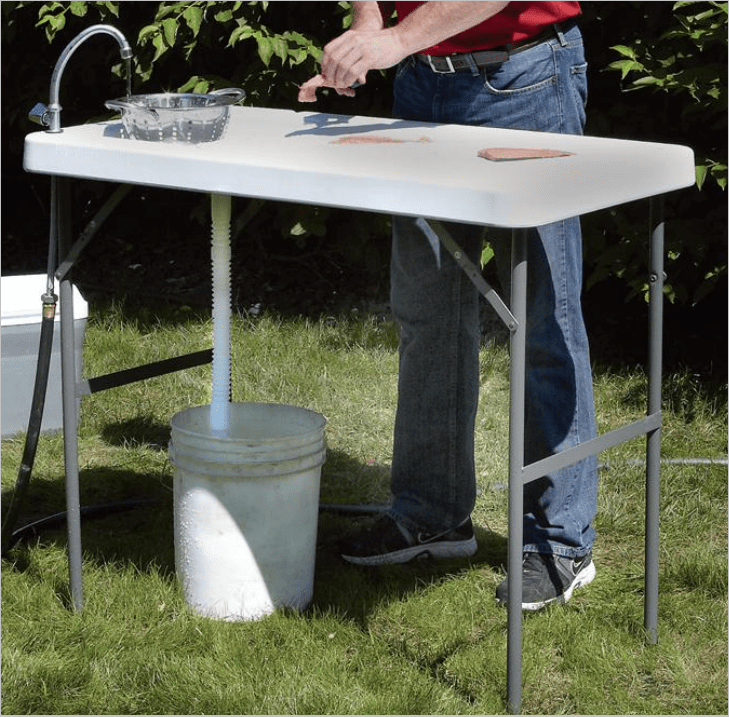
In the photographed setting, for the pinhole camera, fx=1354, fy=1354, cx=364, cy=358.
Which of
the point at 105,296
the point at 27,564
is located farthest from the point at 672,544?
the point at 105,296

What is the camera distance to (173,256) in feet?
21.0

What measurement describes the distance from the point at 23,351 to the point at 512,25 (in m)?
2.01

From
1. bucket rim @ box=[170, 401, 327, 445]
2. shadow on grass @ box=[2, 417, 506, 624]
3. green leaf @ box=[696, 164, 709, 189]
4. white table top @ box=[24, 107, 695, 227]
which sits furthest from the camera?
green leaf @ box=[696, 164, 709, 189]

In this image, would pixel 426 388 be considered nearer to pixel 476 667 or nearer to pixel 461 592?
pixel 461 592

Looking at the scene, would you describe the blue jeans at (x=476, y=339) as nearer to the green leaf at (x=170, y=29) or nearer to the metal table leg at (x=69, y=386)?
the metal table leg at (x=69, y=386)

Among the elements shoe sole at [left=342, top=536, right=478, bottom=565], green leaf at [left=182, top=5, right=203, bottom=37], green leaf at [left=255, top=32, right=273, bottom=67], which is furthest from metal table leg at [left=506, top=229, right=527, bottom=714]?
green leaf at [left=182, top=5, right=203, bottom=37]

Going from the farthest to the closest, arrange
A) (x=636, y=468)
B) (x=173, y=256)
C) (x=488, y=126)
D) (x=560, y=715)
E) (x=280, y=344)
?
1. (x=173, y=256)
2. (x=280, y=344)
3. (x=636, y=468)
4. (x=488, y=126)
5. (x=560, y=715)

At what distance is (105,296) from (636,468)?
8.87 feet

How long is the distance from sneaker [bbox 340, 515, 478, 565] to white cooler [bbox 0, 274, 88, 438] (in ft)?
4.26

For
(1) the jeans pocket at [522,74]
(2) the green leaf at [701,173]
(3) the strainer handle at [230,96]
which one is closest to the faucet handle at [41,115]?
(3) the strainer handle at [230,96]

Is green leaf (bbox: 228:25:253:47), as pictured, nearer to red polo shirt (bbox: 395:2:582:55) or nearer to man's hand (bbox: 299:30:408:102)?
red polo shirt (bbox: 395:2:582:55)

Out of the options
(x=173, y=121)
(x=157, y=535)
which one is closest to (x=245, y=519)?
(x=157, y=535)

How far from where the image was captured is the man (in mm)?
2961

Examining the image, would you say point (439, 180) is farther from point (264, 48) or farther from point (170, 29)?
point (170, 29)
